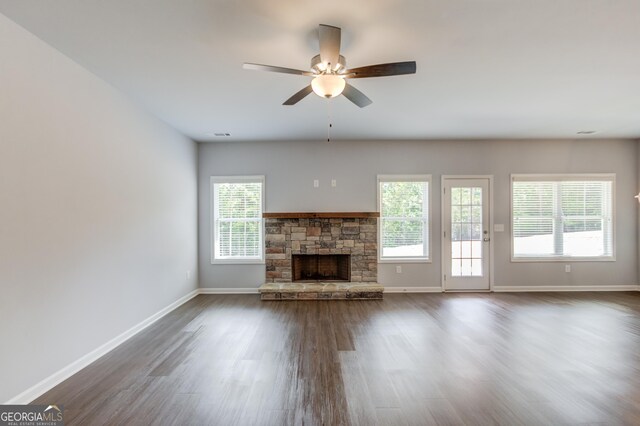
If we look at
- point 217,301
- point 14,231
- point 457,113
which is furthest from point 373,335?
point 14,231

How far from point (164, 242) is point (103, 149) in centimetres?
161

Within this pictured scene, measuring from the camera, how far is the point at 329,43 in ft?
6.71

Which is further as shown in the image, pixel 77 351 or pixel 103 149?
pixel 103 149

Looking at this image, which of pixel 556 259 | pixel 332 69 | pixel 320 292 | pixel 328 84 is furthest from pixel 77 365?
pixel 556 259

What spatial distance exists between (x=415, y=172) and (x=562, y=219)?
9.18ft

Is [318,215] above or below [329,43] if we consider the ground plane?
below

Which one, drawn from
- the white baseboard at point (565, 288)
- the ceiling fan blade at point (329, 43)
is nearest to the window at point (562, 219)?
the white baseboard at point (565, 288)

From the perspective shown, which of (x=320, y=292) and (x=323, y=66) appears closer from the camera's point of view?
(x=323, y=66)

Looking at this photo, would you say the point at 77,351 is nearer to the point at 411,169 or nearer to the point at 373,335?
the point at 373,335

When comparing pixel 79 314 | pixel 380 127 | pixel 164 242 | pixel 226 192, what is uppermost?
pixel 380 127

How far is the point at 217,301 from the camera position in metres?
4.86

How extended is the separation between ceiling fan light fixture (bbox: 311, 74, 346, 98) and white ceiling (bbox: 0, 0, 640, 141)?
330 mm

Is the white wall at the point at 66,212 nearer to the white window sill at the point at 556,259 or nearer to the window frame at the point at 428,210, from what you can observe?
the window frame at the point at 428,210
